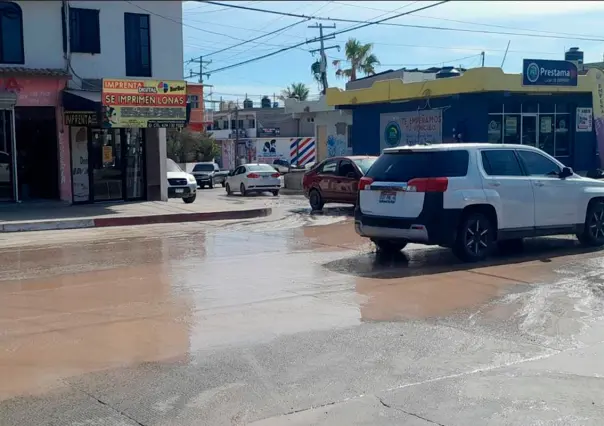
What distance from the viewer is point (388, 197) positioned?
11531 mm

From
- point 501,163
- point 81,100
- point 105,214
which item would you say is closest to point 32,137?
point 81,100

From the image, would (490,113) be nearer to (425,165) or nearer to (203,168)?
(425,165)

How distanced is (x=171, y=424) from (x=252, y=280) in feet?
17.2

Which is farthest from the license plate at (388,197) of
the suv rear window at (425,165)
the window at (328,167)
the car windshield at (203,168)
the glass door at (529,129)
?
the car windshield at (203,168)

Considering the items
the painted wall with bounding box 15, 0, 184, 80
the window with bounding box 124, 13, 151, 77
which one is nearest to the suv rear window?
the painted wall with bounding box 15, 0, 184, 80

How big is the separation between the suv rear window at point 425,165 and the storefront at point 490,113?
52.0ft

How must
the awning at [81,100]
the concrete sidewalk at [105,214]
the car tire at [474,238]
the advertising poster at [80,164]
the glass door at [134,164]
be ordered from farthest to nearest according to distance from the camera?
the glass door at [134,164]
the advertising poster at [80,164]
the awning at [81,100]
the concrete sidewalk at [105,214]
the car tire at [474,238]

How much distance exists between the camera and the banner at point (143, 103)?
782 inches

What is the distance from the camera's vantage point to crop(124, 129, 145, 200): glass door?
891 inches

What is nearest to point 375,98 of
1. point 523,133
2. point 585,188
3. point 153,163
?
point 523,133

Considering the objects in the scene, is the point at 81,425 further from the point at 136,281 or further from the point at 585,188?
the point at 585,188

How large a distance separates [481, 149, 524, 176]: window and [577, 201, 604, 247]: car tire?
6.13 ft

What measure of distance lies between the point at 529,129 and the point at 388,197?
64.3ft

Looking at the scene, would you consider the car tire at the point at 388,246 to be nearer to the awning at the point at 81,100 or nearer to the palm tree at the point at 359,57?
the awning at the point at 81,100
